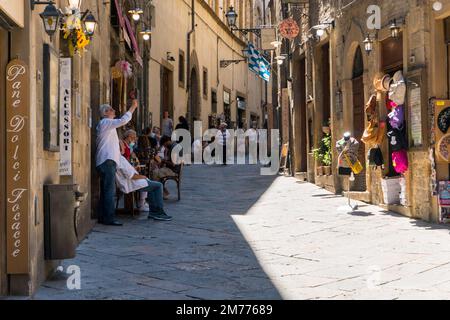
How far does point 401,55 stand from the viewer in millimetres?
10844

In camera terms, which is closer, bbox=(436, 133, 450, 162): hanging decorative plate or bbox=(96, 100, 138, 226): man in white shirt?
bbox=(96, 100, 138, 226): man in white shirt

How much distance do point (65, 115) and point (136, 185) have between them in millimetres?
2924

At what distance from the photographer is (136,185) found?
9.83 meters

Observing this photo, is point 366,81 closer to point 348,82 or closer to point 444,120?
point 348,82

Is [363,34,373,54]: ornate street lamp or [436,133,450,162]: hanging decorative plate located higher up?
[363,34,373,54]: ornate street lamp

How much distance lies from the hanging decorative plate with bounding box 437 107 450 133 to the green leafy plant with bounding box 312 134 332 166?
532 cm

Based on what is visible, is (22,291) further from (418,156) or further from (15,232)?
(418,156)

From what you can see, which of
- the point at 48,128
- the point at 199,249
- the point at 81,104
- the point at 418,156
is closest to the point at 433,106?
the point at 418,156

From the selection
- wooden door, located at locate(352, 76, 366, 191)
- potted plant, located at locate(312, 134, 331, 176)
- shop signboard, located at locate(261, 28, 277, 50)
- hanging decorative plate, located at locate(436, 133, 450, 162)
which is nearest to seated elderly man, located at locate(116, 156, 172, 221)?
hanging decorative plate, located at locate(436, 133, 450, 162)

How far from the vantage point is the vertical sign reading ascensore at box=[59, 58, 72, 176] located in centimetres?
691

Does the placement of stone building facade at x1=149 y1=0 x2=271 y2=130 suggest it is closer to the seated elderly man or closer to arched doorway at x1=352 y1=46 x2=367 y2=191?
arched doorway at x1=352 y1=46 x2=367 y2=191

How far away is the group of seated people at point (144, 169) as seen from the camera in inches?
386

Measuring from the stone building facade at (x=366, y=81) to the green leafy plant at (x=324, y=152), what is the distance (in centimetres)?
30

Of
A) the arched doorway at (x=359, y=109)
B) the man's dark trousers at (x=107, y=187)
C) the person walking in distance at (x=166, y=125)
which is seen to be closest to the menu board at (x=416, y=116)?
the arched doorway at (x=359, y=109)
